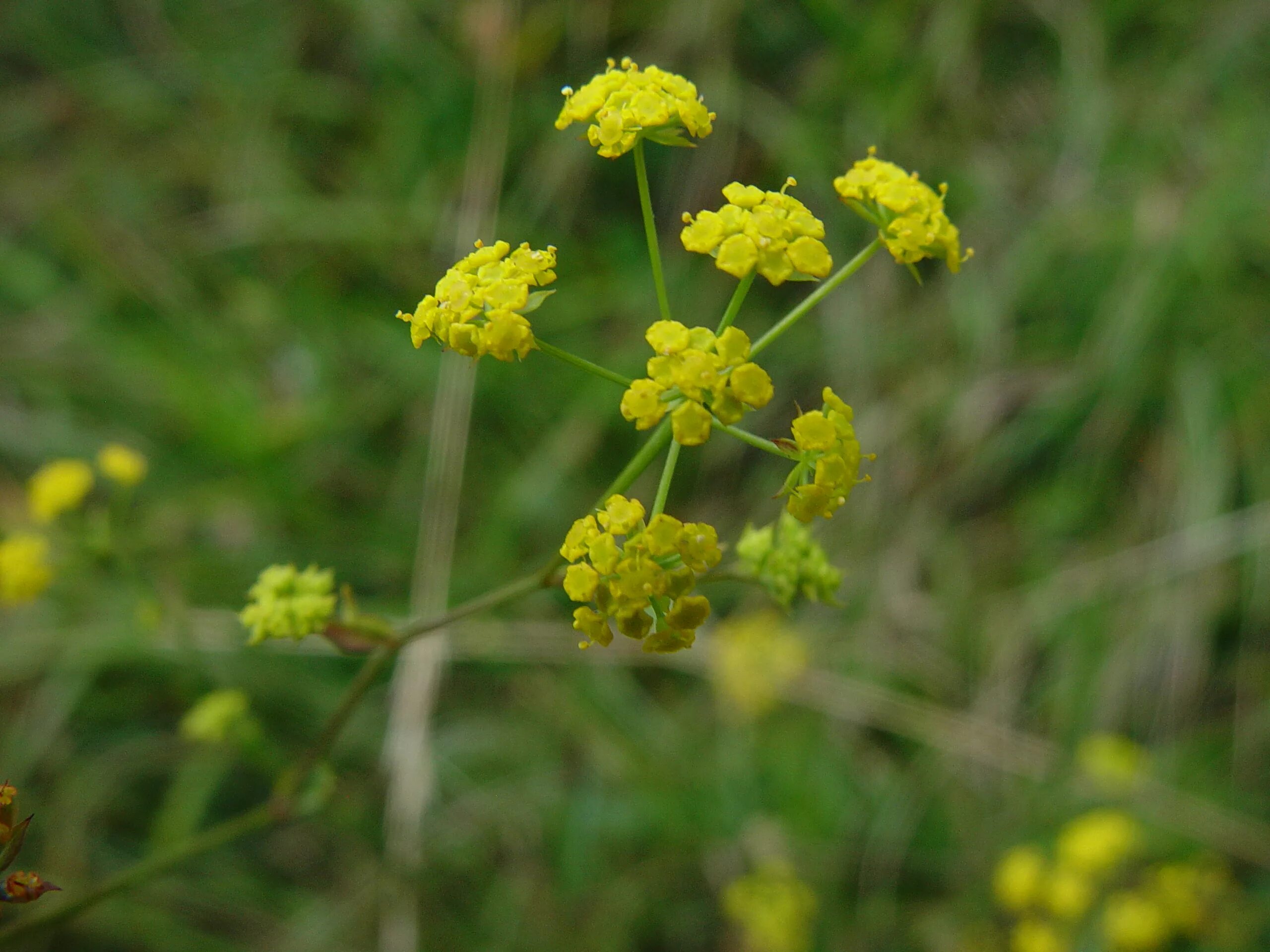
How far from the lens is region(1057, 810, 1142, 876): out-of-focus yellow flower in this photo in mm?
3066

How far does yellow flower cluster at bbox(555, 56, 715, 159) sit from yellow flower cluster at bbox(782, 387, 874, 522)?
52 cm

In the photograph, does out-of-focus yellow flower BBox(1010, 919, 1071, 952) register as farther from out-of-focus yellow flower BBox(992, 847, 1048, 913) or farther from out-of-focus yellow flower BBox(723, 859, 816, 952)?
out-of-focus yellow flower BBox(723, 859, 816, 952)

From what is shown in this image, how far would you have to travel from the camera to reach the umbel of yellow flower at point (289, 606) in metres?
1.79

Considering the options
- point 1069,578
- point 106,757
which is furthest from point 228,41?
point 1069,578

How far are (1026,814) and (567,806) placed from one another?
A: 1600 mm

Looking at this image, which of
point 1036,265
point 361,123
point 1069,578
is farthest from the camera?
point 361,123

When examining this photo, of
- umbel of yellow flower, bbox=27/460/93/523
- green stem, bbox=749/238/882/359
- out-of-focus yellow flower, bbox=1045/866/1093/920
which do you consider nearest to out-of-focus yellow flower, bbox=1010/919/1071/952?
out-of-focus yellow flower, bbox=1045/866/1093/920

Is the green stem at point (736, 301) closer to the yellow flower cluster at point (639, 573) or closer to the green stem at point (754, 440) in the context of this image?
the green stem at point (754, 440)

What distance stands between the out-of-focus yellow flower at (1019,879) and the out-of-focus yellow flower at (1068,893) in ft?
0.11

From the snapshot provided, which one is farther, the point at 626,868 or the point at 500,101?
the point at 500,101

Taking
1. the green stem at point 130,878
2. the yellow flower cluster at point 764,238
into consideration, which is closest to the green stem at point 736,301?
the yellow flower cluster at point 764,238

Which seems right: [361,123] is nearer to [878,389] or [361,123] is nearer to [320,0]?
[320,0]

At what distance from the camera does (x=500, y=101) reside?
13.4 ft

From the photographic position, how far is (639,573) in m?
1.39
